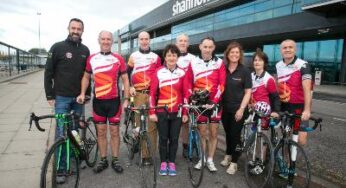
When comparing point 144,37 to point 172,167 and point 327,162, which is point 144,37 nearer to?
point 172,167

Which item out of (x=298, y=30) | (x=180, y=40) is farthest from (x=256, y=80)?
(x=298, y=30)

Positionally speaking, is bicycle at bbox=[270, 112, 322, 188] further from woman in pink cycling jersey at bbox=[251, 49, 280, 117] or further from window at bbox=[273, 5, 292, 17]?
window at bbox=[273, 5, 292, 17]

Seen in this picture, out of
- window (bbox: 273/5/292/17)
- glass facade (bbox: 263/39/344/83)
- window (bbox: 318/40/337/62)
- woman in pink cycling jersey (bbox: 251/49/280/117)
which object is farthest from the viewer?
window (bbox: 318/40/337/62)

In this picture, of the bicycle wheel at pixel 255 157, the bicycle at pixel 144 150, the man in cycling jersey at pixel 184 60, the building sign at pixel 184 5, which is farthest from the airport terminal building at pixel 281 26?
the bicycle wheel at pixel 255 157

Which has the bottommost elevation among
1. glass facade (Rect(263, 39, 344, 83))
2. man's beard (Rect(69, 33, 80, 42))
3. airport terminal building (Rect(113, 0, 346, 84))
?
man's beard (Rect(69, 33, 80, 42))

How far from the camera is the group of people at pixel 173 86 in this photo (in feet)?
14.6

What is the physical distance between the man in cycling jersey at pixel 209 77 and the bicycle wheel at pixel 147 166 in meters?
0.92

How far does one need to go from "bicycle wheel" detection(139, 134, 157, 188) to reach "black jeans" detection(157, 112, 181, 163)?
31 cm

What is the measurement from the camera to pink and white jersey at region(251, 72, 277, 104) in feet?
15.1

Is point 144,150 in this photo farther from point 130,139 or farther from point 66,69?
point 66,69

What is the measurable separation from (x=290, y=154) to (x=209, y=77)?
1.58 m

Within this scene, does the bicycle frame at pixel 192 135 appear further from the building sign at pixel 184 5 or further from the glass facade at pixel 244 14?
the building sign at pixel 184 5

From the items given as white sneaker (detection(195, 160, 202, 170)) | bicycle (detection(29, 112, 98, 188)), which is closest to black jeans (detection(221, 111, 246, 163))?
white sneaker (detection(195, 160, 202, 170))

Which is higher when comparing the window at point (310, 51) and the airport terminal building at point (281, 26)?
the airport terminal building at point (281, 26)
